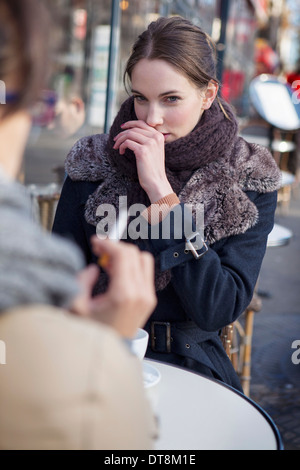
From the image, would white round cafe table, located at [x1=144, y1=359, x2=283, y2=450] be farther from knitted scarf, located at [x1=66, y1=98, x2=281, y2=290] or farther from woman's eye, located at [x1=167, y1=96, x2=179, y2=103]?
woman's eye, located at [x1=167, y1=96, x2=179, y2=103]

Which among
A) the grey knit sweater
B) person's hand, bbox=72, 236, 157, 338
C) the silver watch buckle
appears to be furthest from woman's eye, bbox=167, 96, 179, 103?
the grey knit sweater

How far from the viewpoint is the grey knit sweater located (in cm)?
75

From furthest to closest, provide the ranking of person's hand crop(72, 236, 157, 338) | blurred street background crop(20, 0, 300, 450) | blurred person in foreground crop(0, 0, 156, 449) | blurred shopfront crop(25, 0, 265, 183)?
blurred shopfront crop(25, 0, 265, 183) < blurred street background crop(20, 0, 300, 450) < person's hand crop(72, 236, 157, 338) < blurred person in foreground crop(0, 0, 156, 449)

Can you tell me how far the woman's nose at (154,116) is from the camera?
6.78 ft

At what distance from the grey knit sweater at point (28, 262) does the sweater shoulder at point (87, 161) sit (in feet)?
4.71

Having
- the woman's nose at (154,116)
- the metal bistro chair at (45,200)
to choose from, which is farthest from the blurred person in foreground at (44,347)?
the metal bistro chair at (45,200)

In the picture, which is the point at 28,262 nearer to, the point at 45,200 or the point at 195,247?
the point at 195,247

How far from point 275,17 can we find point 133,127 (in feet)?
126

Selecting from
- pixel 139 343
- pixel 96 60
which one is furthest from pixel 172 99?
pixel 96 60

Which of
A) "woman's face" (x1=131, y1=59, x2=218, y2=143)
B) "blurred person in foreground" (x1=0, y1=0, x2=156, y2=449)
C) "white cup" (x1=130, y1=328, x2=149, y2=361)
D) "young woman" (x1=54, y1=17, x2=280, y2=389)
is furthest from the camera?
"woman's face" (x1=131, y1=59, x2=218, y2=143)

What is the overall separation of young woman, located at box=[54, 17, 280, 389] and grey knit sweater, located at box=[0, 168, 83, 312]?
3.48ft

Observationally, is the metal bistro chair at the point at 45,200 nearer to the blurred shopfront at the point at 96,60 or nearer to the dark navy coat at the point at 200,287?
the blurred shopfront at the point at 96,60

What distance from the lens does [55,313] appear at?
78 cm

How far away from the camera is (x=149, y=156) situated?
6.53 ft
